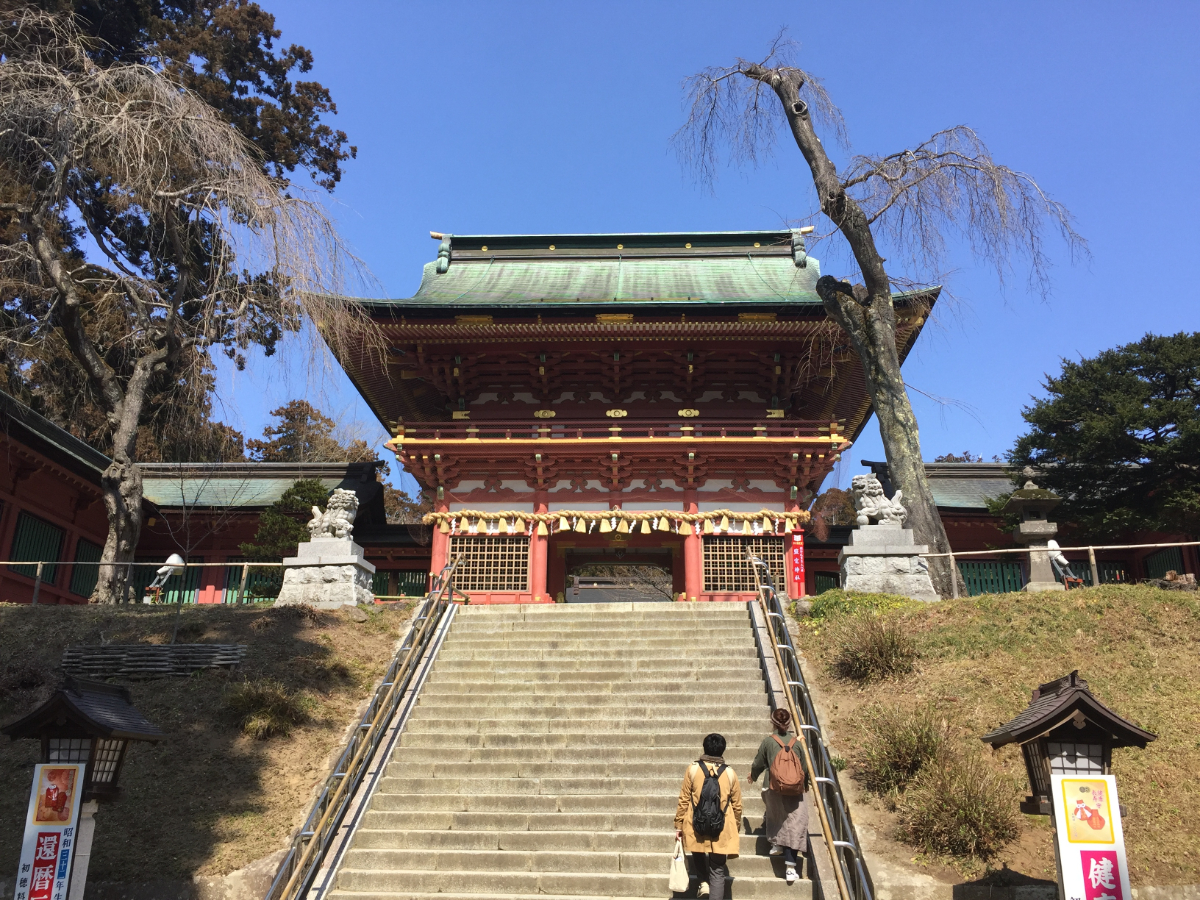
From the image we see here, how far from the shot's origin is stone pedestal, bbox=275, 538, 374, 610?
585 inches

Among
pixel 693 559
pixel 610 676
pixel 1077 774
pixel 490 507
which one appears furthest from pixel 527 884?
pixel 490 507

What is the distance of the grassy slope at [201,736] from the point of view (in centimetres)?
850

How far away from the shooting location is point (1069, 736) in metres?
6.58

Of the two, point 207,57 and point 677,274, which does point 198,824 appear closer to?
point 677,274

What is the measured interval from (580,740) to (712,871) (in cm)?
344

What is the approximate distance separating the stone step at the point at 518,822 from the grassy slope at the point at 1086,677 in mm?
2271

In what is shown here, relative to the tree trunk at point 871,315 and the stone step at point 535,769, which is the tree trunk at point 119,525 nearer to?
the stone step at point 535,769

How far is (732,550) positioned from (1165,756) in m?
11.7

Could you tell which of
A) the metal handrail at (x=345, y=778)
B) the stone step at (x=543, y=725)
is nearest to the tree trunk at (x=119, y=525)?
the metal handrail at (x=345, y=778)

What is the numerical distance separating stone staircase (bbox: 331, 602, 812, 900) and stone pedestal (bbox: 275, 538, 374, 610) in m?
2.20

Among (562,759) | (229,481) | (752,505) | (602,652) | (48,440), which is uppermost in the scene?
(229,481)

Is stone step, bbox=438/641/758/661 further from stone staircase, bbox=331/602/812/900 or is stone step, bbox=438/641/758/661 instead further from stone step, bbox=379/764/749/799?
stone step, bbox=379/764/749/799

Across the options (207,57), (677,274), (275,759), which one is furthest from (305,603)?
(207,57)

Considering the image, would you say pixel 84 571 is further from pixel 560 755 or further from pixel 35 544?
pixel 560 755
